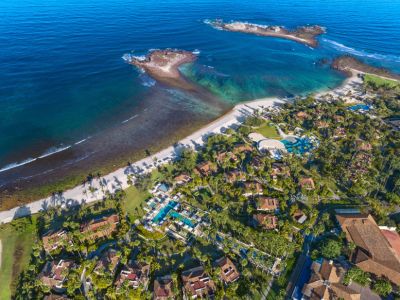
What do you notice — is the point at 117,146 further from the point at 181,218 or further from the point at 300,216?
the point at 300,216

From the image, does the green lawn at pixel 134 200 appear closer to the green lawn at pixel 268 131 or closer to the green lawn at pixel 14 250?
the green lawn at pixel 14 250

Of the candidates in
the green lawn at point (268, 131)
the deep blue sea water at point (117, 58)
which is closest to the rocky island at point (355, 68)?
Answer: the deep blue sea water at point (117, 58)

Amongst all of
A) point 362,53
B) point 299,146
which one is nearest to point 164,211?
point 299,146

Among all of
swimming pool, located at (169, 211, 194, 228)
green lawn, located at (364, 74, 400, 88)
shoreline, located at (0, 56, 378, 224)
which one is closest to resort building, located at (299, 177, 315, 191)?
swimming pool, located at (169, 211, 194, 228)

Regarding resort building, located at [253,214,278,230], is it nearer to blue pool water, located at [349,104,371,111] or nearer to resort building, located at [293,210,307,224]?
resort building, located at [293,210,307,224]

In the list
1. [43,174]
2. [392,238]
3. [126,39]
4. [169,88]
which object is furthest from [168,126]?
[126,39]

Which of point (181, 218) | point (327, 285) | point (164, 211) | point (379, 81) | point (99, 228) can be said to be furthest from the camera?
point (379, 81)
